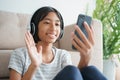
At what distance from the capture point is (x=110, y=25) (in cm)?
218

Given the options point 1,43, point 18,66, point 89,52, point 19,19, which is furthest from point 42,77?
point 19,19

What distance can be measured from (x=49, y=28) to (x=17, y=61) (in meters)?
0.21

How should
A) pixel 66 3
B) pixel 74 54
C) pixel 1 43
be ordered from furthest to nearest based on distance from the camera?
pixel 66 3
pixel 1 43
pixel 74 54

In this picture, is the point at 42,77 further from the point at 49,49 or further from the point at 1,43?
the point at 1,43

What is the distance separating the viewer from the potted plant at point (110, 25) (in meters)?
2.13

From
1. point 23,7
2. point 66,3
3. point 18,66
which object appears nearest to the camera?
point 18,66

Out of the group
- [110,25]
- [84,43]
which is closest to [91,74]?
[84,43]

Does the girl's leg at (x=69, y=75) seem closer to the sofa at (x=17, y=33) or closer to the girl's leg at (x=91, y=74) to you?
the girl's leg at (x=91, y=74)

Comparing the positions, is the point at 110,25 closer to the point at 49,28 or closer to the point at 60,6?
the point at 60,6

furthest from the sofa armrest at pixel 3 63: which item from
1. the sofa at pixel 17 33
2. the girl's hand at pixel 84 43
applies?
the sofa at pixel 17 33

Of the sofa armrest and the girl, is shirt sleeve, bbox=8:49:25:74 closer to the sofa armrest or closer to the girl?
the girl

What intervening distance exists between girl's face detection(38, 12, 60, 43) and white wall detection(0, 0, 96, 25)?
3.30 ft

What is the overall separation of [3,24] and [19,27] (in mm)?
128

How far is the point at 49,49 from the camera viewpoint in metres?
1.17
